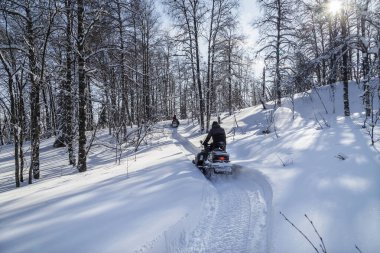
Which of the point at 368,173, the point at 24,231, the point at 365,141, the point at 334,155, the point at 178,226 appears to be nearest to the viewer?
the point at 24,231

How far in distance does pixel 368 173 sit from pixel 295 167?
1870 millimetres

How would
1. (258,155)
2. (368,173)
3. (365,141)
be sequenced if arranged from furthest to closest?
(258,155), (365,141), (368,173)

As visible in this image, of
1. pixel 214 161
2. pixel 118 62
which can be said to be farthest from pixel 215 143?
pixel 118 62

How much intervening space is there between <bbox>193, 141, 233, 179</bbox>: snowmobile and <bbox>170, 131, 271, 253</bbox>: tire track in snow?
3.16 feet

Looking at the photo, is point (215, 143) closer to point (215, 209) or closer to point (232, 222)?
point (215, 209)

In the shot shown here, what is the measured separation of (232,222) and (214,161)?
3.57 m

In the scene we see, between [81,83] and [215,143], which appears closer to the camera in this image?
[215,143]

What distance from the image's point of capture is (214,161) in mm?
8914

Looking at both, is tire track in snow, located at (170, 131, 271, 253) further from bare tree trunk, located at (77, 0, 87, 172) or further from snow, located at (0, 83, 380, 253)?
bare tree trunk, located at (77, 0, 87, 172)

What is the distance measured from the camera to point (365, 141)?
8.09 m

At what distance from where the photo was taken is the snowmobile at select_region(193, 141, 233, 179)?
8633mm

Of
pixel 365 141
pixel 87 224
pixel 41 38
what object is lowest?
pixel 87 224

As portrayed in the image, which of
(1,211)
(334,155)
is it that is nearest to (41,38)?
(1,211)

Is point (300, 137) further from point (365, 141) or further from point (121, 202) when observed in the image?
point (121, 202)
